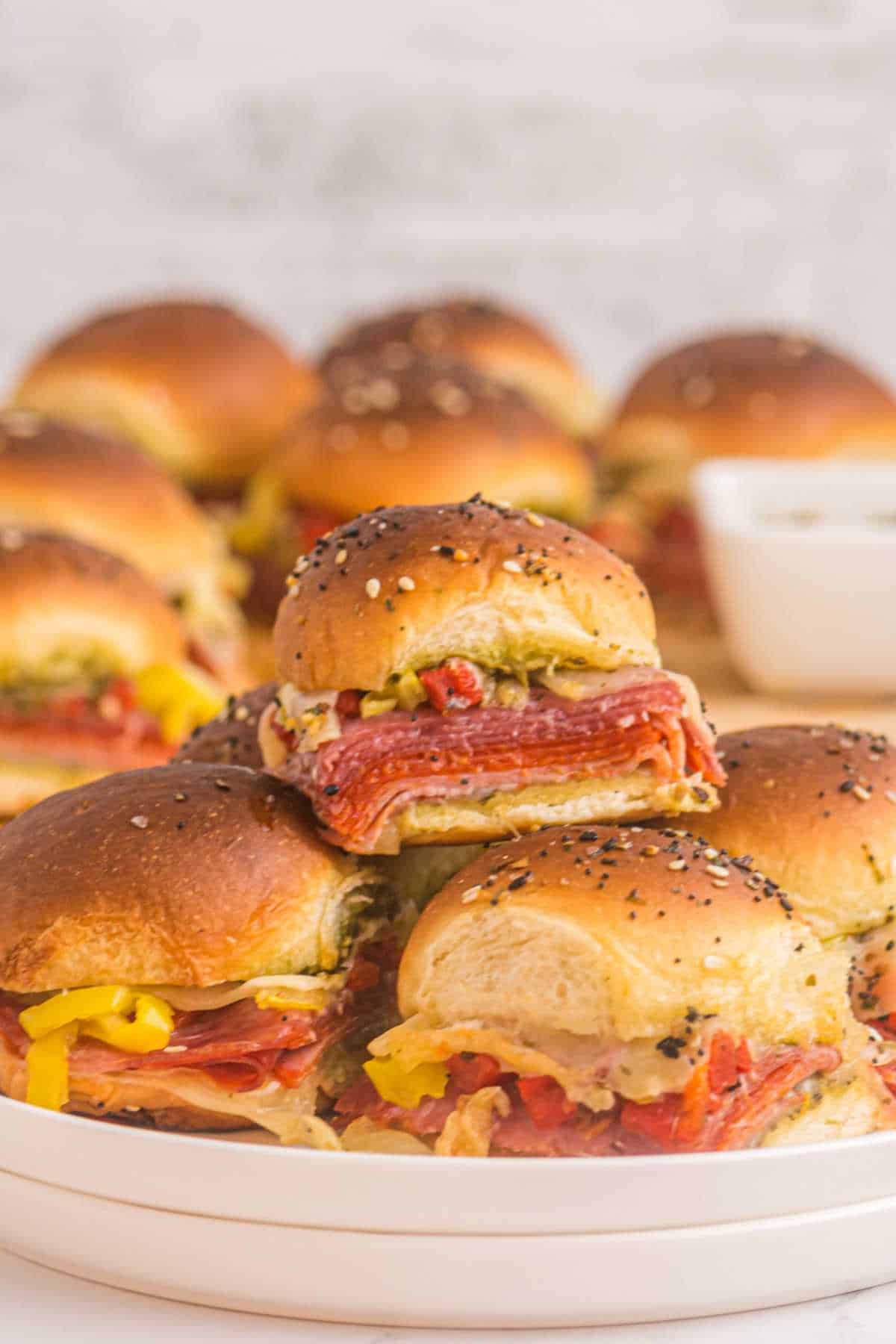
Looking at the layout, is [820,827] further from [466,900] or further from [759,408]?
[759,408]

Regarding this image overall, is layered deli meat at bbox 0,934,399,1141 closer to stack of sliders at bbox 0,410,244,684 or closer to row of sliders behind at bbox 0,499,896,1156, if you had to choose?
row of sliders behind at bbox 0,499,896,1156

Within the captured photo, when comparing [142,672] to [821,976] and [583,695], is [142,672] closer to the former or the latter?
[583,695]

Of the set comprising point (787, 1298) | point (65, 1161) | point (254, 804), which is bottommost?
point (787, 1298)

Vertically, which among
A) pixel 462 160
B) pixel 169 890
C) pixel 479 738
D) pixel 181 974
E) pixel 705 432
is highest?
pixel 462 160

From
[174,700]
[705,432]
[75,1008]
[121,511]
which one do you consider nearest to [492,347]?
[705,432]

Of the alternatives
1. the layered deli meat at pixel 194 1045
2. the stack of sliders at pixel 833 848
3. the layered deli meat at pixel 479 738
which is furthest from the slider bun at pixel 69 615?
the stack of sliders at pixel 833 848

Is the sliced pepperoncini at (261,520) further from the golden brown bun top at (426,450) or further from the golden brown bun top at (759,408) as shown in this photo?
the golden brown bun top at (759,408)

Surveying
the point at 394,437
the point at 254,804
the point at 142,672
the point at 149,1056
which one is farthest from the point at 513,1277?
the point at 394,437
